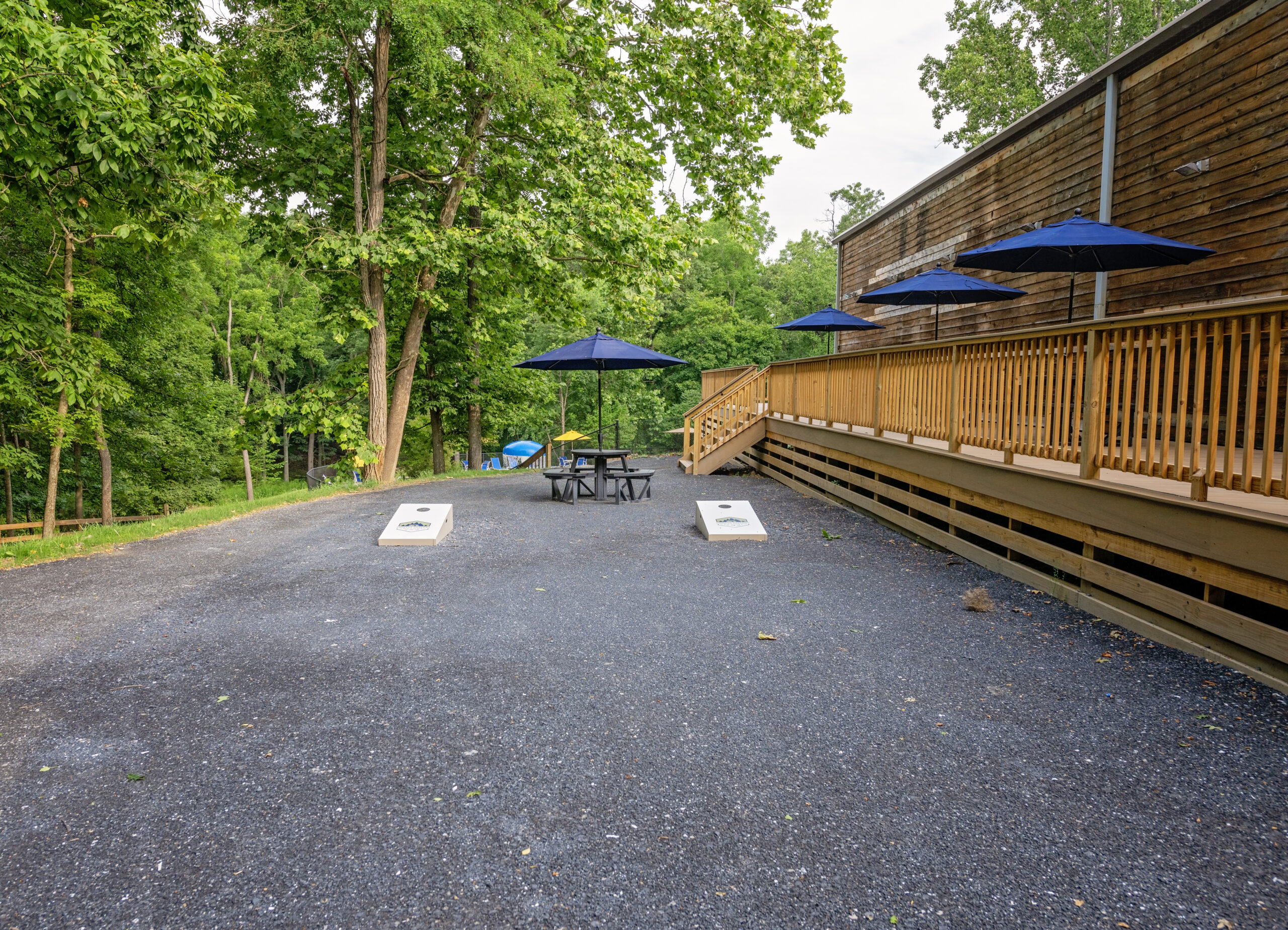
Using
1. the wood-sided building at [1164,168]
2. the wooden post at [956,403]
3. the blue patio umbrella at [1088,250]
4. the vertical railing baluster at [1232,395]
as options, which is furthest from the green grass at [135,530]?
the wood-sided building at [1164,168]

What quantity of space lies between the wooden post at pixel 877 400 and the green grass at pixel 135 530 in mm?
8292

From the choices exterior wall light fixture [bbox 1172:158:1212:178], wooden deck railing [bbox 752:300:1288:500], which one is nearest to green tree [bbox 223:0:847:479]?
wooden deck railing [bbox 752:300:1288:500]

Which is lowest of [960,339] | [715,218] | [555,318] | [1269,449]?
[1269,449]

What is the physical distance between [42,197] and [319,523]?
499 centimetres

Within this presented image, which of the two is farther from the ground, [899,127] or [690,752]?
[899,127]

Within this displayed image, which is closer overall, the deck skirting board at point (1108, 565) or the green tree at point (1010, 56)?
the deck skirting board at point (1108, 565)

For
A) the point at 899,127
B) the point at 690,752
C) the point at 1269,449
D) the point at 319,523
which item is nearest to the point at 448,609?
the point at 690,752

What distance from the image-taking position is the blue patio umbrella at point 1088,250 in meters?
6.20

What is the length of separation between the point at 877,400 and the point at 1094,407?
12.1ft

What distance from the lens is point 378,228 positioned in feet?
39.1

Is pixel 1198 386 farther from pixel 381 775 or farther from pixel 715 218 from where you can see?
pixel 715 218

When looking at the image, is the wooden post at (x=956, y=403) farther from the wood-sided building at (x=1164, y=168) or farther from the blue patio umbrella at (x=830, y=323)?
the blue patio umbrella at (x=830, y=323)

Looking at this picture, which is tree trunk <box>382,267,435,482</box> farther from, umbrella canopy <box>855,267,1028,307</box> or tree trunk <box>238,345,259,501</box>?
tree trunk <box>238,345,259,501</box>

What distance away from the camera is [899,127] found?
59062 mm
